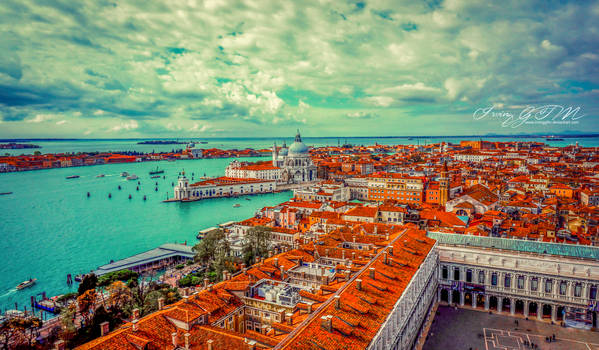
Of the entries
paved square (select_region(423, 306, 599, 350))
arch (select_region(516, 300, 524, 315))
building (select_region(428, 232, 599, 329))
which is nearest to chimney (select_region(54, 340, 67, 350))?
paved square (select_region(423, 306, 599, 350))

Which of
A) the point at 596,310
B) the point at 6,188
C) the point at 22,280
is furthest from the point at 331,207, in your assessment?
the point at 6,188

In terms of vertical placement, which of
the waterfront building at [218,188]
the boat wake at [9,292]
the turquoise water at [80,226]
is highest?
the waterfront building at [218,188]

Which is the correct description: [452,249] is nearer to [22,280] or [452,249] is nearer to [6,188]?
[22,280]

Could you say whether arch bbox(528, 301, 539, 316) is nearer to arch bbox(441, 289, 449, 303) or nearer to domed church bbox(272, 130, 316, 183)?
arch bbox(441, 289, 449, 303)

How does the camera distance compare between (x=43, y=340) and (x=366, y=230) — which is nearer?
(x=43, y=340)

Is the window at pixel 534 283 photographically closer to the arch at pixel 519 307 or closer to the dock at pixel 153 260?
the arch at pixel 519 307

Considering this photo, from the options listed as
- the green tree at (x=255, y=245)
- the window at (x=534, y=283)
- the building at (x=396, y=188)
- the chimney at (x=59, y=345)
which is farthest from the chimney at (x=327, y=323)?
the building at (x=396, y=188)
